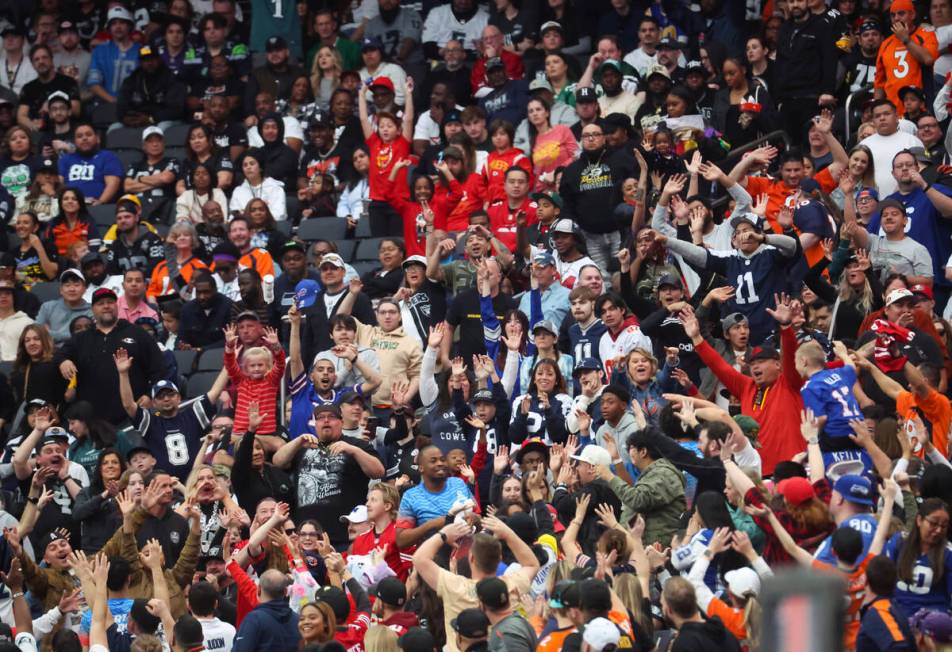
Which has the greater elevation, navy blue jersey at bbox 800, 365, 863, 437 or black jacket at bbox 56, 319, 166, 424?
navy blue jersey at bbox 800, 365, 863, 437

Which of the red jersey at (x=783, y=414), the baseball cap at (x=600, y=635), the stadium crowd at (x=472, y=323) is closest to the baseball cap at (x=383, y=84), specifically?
the stadium crowd at (x=472, y=323)

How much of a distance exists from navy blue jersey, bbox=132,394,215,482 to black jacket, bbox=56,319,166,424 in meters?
0.38

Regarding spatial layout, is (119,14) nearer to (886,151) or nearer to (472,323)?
(472,323)

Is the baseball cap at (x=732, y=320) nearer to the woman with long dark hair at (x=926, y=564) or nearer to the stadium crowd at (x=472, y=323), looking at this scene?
the stadium crowd at (x=472, y=323)

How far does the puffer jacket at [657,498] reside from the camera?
7.91 metres

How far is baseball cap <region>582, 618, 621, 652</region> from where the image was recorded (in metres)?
5.52

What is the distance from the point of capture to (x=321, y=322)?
1259 centimetres

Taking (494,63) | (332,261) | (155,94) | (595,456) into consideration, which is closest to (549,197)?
(332,261)

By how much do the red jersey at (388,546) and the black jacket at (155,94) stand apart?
10520mm

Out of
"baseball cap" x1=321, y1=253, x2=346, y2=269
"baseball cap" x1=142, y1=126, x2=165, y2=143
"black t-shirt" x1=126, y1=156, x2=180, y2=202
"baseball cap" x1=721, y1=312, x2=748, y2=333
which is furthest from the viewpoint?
"baseball cap" x1=142, y1=126, x2=165, y2=143

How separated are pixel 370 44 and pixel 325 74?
2.27ft

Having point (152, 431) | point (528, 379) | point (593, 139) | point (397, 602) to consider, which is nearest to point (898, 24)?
point (593, 139)

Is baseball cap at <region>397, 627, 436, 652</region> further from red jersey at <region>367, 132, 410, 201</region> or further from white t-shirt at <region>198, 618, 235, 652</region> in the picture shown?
red jersey at <region>367, 132, 410, 201</region>

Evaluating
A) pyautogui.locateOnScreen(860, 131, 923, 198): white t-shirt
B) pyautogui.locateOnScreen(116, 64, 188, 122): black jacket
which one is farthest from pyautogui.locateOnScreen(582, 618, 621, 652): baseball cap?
pyautogui.locateOnScreen(116, 64, 188, 122): black jacket
